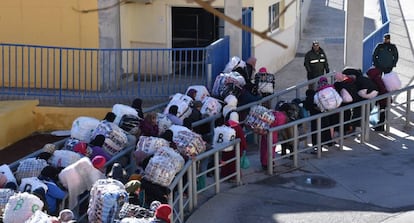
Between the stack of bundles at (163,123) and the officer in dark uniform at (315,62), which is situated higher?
the officer in dark uniform at (315,62)

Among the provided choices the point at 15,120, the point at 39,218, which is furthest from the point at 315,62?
the point at 39,218

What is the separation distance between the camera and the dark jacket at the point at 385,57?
1401 centimetres

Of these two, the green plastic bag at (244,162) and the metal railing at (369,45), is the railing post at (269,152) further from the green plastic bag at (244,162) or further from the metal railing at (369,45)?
the metal railing at (369,45)

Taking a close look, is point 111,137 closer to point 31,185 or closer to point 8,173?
point 8,173

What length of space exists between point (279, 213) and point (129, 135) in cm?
229

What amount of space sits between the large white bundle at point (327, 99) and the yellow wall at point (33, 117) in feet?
12.0

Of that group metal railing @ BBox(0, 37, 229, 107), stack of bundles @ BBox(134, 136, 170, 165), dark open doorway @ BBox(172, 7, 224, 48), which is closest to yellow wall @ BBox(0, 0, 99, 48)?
metal railing @ BBox(0, 37, 229, 107)

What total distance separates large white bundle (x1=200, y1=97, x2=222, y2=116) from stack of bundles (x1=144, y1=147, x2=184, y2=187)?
261cm

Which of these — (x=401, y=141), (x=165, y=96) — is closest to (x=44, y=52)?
(x=165, y=96)

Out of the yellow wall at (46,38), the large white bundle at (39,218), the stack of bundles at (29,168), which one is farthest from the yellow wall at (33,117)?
the large white bundle at (39,218)

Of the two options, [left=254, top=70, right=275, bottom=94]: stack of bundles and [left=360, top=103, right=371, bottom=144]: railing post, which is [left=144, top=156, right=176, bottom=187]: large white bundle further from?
[left=360, top=103, right=371, bottom=144]: railing post

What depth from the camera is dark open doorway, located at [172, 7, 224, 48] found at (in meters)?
16.1

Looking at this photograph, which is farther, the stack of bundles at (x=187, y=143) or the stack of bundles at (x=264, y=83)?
the stack of bundles at (x=264, y=83)

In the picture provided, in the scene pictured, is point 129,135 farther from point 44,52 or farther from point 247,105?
point 44,52
